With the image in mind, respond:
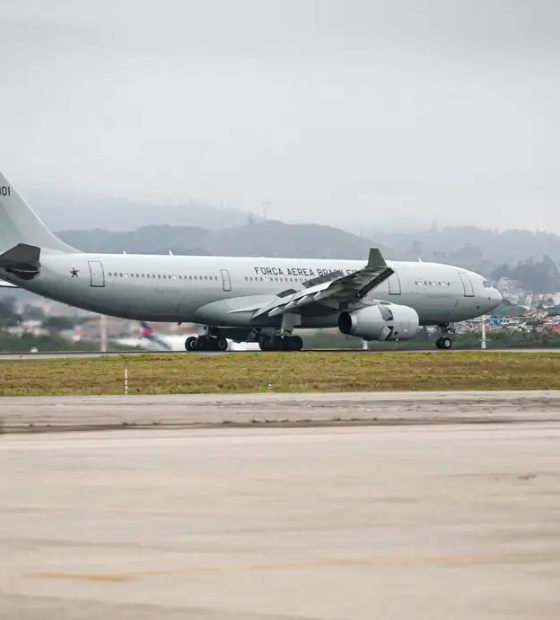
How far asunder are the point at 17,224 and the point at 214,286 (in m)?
8.85

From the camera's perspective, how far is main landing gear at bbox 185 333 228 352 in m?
56.2

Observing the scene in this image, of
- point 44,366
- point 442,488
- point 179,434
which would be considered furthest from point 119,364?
point 442,488

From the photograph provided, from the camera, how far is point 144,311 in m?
52.1

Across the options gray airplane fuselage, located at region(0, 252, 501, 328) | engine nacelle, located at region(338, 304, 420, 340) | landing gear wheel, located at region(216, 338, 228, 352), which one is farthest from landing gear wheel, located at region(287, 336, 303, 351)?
landing gear wheel, located at region(216, 338, 228, 352)

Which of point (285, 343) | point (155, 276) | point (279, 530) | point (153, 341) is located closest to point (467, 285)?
point (285, 343)

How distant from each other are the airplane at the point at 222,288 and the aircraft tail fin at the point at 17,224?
4cm

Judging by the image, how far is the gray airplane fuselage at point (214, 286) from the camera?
167 ft

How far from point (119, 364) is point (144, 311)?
11735 mm

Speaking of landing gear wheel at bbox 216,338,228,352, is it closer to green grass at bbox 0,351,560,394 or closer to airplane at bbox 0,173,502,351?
airplane at bbox 0,173,502,351

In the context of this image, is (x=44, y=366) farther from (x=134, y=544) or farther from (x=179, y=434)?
(x=134, y=544)

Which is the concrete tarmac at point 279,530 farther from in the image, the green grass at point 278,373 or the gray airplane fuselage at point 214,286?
the gray airplane fuselage at point 214,286

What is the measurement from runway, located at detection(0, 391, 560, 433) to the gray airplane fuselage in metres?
23.4

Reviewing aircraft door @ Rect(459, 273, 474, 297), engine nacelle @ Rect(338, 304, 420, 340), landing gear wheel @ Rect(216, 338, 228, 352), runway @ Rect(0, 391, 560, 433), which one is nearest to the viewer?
runway @ Rect(0, 391, 560, 433)

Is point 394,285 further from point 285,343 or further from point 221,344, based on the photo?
point 221,344
